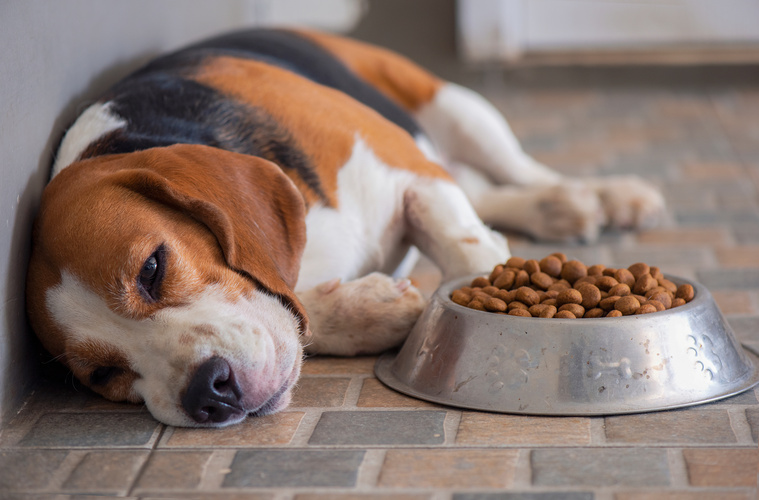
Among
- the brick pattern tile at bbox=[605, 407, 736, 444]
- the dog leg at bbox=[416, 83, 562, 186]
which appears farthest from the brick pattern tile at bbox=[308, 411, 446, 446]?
the dog leg at bbox=[416, 83, 562, 186]

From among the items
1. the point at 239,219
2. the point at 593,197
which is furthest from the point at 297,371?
the point at 593,197

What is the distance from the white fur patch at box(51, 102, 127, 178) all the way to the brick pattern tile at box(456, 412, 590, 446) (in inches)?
45.6

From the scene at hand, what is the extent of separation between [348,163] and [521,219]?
1187 mm

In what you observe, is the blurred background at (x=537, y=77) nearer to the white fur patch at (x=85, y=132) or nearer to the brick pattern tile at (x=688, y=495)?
the white fur patch at (x=85, y=132)

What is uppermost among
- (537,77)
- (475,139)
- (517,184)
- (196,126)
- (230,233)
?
(196,126)

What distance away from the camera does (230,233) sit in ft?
6.13

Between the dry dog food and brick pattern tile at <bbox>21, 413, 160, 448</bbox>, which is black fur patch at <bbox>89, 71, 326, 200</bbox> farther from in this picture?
brick pattern tile at <bbox>21, 413, 160, 448</bbox>

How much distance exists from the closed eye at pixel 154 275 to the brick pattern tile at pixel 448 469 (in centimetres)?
59

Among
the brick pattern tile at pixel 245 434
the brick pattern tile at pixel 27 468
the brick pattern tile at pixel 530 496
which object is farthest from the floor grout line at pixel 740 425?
the brick pattern tile at pixel 27 468

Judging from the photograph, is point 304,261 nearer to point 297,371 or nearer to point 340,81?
point 297,371

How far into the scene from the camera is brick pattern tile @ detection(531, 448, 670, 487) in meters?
1.56

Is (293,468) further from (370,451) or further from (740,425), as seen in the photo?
(740,425)

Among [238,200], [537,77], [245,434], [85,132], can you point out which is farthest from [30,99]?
[537,77]

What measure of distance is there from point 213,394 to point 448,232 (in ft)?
3.05
